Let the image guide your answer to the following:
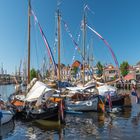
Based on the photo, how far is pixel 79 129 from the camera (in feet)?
97.5

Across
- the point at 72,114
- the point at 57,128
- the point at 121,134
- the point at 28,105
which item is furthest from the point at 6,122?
the point at 121,134

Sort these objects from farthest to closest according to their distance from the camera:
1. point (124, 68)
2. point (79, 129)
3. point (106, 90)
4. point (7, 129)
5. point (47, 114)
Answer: point (124, 68), point (106, 90), point (47, 114), point (7, 129), point (79, 129)

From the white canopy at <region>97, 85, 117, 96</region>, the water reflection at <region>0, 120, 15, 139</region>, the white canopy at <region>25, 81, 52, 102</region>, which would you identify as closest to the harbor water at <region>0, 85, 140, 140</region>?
the water reflection at <region>0, 120, 15, 139</region>

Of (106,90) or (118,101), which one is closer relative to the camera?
(118,101)

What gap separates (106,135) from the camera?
26609mm

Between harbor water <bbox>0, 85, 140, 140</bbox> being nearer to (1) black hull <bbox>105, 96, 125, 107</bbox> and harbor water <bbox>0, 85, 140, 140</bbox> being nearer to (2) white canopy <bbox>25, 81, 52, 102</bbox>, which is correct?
(2) white canopy <bbox>25, 81, 52, 102</bbox>

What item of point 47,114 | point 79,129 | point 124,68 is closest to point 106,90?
point 47,114

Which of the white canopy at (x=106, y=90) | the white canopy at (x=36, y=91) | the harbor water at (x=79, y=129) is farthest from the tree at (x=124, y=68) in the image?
the white canopy at (x=36, y=91)

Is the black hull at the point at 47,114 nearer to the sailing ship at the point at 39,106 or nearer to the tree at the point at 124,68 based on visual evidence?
the sailing ship at the point at 39,106

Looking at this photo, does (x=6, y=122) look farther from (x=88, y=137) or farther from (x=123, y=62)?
(x=123, y=62)

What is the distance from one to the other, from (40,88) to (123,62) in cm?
11128

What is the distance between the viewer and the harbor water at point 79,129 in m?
26.4

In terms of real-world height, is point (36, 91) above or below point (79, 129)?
above

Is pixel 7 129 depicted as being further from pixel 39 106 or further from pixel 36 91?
pixel 36 91
